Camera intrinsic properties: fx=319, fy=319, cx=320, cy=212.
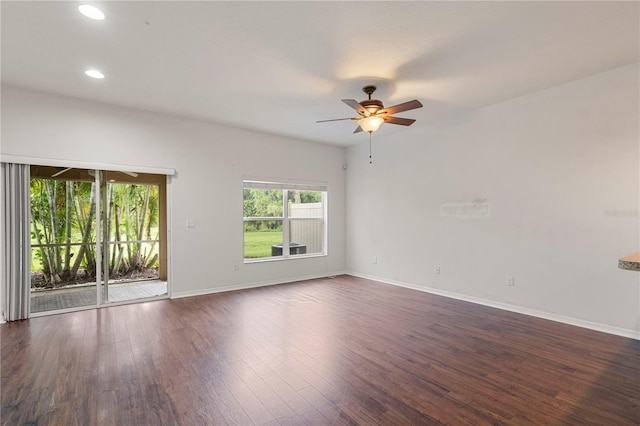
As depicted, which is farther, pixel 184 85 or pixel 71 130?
pixel 71 130

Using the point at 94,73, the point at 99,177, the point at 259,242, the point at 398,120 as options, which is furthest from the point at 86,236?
the point at 398,120

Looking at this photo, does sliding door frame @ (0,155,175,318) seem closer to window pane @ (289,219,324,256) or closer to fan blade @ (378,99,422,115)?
window pane @ (289,219,324,256)

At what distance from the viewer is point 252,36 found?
2.79 metres

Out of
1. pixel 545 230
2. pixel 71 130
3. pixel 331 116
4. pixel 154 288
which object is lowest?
pixel 154 288

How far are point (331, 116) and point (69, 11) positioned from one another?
330 centimetres

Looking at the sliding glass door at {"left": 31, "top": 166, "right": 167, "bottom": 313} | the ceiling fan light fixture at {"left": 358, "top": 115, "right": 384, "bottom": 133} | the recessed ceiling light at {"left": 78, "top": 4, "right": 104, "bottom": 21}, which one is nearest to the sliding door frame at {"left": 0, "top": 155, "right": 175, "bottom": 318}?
the sliding glass door at {"left": 31, "top": 166, "right": 167, "bottom": 313}

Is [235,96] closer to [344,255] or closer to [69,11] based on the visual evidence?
[69,11]

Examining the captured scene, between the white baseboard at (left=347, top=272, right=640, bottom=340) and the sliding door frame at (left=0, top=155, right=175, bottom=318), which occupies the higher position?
the sliding door frame at (left=0, top=155, right=175, bottom=318)

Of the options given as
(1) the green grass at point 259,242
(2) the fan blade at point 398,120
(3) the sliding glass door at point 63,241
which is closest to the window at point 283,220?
(1) the green grass at point 259,242

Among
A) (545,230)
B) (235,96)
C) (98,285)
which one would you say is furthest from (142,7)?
(545,230)

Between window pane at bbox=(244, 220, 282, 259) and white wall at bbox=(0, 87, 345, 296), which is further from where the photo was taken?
window pane at bbox=(244, 220, 282, 259)

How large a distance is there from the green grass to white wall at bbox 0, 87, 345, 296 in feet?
0.77

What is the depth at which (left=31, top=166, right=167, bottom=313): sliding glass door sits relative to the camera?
4.25 m

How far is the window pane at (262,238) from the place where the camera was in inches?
234
